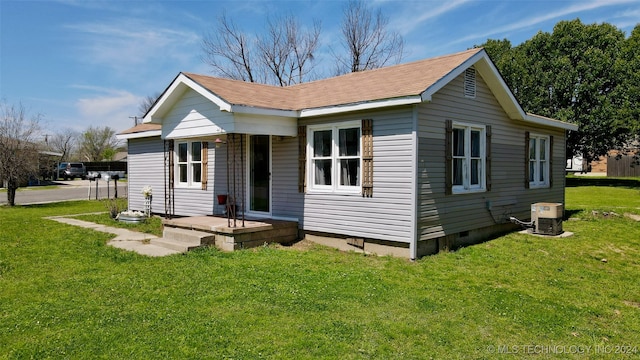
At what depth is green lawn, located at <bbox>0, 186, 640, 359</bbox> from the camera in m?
4.11

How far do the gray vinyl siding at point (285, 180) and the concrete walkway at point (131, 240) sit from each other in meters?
2.57

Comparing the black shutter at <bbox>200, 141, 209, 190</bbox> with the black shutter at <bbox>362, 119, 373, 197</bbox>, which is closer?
the black shutter at <bbox>362, 119, 373, 197</bbox>

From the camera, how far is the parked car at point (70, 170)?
4205cm

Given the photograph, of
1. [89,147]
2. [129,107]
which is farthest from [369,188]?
[89,147]

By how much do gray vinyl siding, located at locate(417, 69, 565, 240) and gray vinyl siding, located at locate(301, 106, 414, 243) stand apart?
10.0 inches

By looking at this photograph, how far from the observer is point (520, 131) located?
11.0 m

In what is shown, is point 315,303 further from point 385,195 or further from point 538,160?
point 538,160

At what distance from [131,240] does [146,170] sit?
17.5 ft

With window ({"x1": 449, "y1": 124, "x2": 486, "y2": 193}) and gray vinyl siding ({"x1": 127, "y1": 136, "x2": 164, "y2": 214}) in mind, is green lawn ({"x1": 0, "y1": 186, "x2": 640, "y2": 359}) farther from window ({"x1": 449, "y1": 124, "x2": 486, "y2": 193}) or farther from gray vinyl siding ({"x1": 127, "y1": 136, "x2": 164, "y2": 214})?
gray vinyl siding ({"x1": 127, "y1": 136, "x2": 164, "y2": 214})

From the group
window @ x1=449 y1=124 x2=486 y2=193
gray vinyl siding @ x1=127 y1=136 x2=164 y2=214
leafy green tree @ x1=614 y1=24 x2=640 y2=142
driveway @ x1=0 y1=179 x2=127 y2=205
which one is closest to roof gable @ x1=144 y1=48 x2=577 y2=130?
window @ x1=449 y1=124 x2=486 y2=193

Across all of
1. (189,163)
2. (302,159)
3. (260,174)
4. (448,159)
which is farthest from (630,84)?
(189,163)

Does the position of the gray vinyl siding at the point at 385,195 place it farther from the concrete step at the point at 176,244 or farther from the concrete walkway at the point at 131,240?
the concrete walkway at the point at 131,240

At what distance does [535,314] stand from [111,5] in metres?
12.6

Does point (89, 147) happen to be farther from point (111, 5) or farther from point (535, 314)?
point (535, 314)
